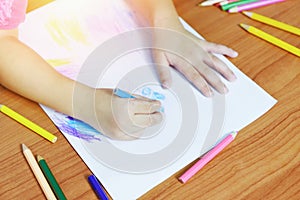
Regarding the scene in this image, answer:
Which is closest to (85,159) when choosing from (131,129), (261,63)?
(131,129)

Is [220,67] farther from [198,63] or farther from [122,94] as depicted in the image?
[122,94]

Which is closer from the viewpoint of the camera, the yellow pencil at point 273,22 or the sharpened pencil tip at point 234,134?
the sharpened pencil tip at point 234,134

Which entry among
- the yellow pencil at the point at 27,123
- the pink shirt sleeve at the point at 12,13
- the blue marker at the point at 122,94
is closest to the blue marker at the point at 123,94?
the blue marker at the point at 122,94

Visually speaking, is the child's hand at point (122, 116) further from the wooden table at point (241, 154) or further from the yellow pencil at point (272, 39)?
the yellow pencil at point (272, 39)

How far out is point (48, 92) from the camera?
586 mm

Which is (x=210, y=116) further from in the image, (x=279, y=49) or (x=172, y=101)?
(x=279, y=49)

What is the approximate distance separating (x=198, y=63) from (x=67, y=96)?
0.64 feet

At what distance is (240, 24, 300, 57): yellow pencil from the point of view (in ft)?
2.05

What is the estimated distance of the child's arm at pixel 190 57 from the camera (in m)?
0.60

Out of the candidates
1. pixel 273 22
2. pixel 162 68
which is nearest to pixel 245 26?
pixel 273 22

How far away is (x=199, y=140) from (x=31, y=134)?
219 mm

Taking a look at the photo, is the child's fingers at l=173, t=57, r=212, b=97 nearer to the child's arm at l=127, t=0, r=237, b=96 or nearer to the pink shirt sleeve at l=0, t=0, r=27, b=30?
the child's arm at l=127, t=0, r=237, b=96

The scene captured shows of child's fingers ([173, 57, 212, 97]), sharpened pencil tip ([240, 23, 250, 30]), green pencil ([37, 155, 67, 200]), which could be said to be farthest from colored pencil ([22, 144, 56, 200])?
sharpened pencil tip ([240, 23, 250, 30])

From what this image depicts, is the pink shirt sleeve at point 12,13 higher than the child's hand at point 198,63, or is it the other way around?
the pink shirt sleeve at point 12,13
